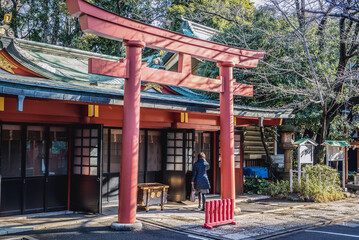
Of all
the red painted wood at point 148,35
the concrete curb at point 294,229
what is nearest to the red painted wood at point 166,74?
the red painted wood at point 148,35

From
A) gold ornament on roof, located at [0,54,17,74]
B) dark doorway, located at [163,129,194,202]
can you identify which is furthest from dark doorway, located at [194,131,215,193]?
gold ornament on roof, located at [0,54,17,74]

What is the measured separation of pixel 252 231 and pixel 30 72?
755 centimetres

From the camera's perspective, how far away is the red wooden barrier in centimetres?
899

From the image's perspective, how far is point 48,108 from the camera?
1016 cm

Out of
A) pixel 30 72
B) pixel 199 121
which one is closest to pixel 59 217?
pixel 30 72

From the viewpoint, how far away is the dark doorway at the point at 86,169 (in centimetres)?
1044

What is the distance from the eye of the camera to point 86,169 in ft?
35.3

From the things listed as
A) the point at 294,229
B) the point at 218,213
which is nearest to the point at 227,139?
the point at 218,213

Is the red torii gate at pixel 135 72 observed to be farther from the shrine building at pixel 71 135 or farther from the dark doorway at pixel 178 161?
the dark doorway at pixel 178 161

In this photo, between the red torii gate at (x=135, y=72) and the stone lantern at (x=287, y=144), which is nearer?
the red torii gate at (x=135, y=72)

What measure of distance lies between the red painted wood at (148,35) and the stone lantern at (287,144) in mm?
5053

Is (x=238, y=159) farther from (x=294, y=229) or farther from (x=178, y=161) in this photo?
(x=294, y=229)

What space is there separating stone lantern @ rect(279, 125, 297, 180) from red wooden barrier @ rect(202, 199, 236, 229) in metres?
7.47

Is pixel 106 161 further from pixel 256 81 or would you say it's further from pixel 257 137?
pixel 257 137
